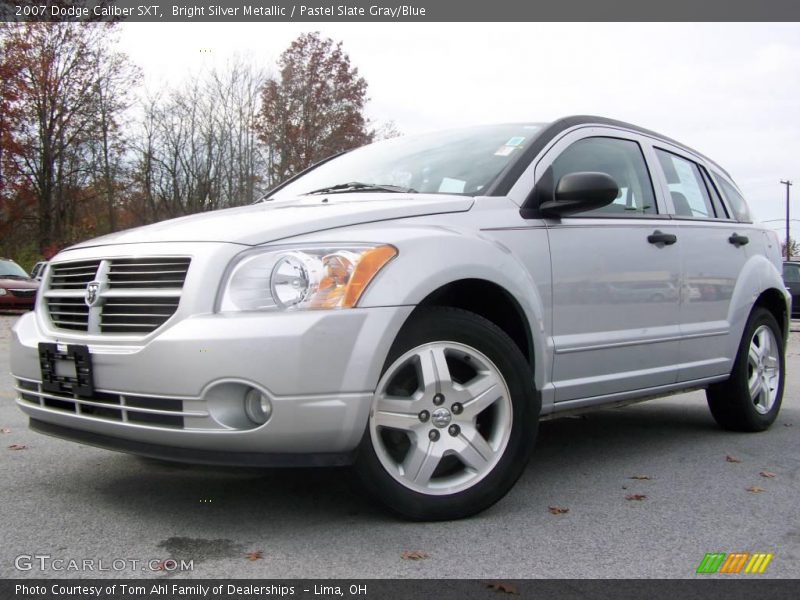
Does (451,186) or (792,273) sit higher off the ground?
(451,186)

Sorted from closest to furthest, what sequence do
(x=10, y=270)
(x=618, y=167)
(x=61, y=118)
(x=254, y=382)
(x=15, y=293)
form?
(x=254, y=382)
(x=618, y=167)
(x=15, y=293)
(x=10, y=270)
(x=61, y=118)

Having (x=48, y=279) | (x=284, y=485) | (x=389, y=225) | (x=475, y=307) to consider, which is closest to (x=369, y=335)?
(x=389, y=225)

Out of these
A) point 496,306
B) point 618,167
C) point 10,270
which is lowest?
point 10,270

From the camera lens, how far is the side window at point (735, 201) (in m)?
5.49

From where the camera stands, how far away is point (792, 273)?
2206 cm

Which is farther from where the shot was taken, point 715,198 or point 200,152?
point 200,152

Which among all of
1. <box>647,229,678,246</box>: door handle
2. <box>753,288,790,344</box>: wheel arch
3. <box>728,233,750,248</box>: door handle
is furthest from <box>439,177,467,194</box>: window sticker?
<box>753,288,790,344</box>: wheel arch

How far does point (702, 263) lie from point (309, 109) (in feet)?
95.3

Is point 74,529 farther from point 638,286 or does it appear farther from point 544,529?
point 638,286

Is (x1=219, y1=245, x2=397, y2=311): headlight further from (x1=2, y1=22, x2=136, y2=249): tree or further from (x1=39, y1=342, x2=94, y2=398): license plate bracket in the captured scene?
(x1=2, y1=22, x2=136, y2=249): tree

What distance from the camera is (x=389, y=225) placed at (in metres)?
3.12
